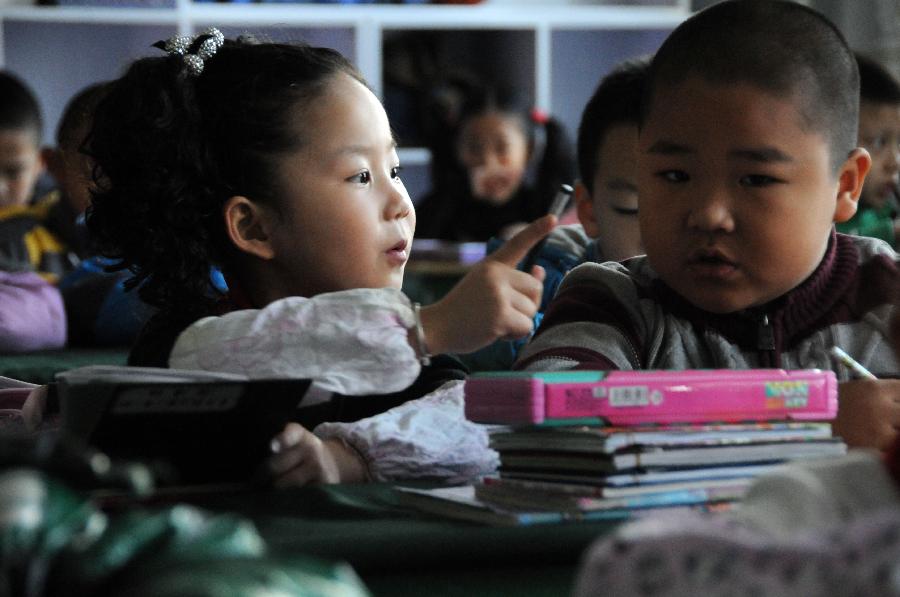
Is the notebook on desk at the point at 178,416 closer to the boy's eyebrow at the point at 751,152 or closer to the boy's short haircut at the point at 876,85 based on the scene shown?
the boy's eyebrow at the point at 751,152

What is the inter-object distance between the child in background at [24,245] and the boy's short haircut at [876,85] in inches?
69.7

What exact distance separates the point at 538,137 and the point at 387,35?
74 centimetres

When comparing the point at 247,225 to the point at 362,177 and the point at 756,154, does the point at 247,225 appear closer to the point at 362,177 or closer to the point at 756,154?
the point at 362,177

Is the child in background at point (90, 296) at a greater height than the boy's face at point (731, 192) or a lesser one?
lesser

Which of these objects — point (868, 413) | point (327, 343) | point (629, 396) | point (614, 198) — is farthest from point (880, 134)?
point (629, 396)

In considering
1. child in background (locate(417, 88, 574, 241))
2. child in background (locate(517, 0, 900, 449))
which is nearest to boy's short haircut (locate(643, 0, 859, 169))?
child in background (locate(517, 0, 900, 449))

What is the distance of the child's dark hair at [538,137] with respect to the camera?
445 cm

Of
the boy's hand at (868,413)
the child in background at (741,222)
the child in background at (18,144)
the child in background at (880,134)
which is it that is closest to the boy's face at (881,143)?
the child in background at (880,134)

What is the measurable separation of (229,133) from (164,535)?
95 cm

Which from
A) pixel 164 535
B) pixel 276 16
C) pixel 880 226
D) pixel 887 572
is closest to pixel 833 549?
pixel 887 572

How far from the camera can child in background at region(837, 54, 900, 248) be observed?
2.90 meters

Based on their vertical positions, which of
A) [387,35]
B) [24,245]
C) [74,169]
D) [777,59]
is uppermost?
[777,59]

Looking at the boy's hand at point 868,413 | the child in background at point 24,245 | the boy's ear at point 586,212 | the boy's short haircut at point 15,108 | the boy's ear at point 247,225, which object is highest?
the boy's ear at point 247,225

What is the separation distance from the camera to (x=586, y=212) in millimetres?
2105
